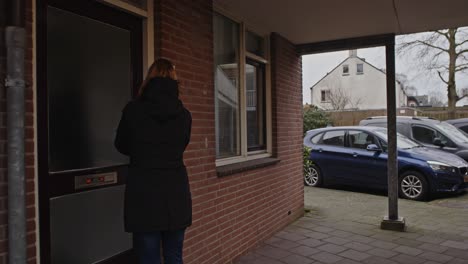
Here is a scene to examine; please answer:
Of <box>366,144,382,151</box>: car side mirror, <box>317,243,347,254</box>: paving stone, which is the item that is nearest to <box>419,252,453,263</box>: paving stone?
<box>317,243,347,254</box>: paving stone

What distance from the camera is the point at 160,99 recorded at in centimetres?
238

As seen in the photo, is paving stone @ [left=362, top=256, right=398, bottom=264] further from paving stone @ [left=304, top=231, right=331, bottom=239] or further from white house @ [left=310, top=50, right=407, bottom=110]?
white house @ [left=310, top=50, right=407, bottom=110]

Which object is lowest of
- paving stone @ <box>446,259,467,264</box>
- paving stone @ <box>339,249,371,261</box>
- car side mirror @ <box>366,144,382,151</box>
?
paving stone @ <box>446,259,467,264</box>

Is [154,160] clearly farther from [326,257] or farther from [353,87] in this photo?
[353,87]

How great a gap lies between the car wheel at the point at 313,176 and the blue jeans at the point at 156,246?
7.09 metres

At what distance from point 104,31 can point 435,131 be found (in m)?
8.92

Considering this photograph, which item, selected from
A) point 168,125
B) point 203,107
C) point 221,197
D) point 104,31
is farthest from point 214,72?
point 168,125

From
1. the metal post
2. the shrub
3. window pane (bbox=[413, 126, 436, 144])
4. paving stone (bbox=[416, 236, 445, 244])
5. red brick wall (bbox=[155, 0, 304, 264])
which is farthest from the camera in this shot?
the shrub

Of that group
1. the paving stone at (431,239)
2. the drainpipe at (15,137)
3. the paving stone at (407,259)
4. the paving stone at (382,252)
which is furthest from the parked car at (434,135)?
the drainpipe at (15,137)

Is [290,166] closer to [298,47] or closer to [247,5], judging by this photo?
[298,47]

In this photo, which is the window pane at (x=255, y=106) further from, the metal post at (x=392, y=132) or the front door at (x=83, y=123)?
the front door at (x=83, y=123)

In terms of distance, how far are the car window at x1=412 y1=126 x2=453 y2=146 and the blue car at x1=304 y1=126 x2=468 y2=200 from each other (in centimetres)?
108

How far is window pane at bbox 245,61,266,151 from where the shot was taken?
5.31 metres

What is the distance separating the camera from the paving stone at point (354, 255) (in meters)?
4.49
